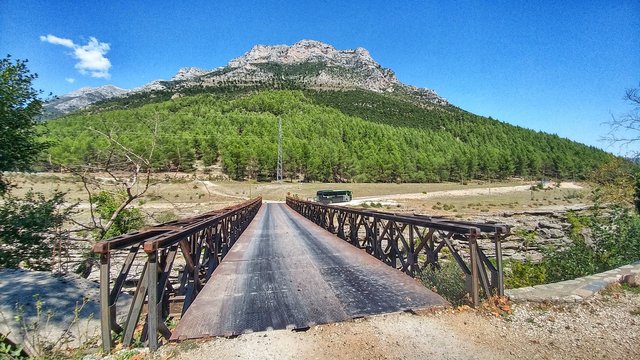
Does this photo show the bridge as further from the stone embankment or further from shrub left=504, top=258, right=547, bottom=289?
the stone embankment

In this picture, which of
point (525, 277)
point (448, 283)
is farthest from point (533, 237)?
point (448, 283)

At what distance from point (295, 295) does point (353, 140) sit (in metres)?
118

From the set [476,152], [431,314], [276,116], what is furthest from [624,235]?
[276,116]

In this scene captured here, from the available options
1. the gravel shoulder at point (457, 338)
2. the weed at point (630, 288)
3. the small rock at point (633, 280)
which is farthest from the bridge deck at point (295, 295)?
the small rock at point (633, 280)

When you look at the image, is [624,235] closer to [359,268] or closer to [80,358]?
[359,268]

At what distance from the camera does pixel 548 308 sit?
4234 mm

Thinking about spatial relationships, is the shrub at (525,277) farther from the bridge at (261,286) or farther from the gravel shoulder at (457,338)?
the gravel shoulder at (457,338)

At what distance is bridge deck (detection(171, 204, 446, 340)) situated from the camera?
13.2 feet

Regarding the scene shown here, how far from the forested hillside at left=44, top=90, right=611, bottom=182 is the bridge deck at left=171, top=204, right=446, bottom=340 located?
60264mm

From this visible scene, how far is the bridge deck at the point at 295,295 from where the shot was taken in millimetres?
4020

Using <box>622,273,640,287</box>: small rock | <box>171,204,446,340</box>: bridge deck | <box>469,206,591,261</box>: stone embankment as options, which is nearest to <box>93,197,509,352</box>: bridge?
<box>171,204,446,340</box>: bridge deck

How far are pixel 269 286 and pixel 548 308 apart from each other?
4215 mm

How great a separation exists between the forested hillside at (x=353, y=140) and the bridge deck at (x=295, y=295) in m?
60.3

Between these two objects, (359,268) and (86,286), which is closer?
(86,286)
